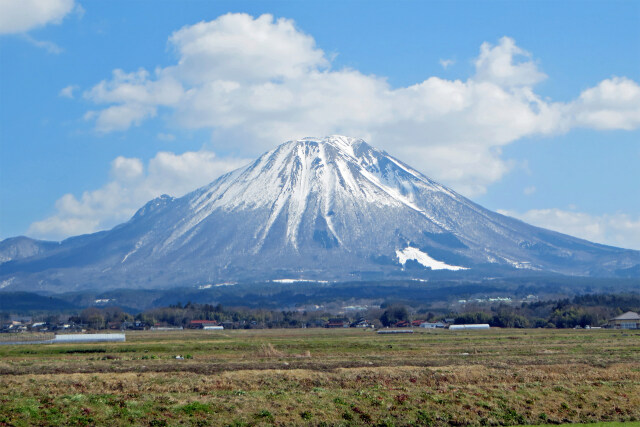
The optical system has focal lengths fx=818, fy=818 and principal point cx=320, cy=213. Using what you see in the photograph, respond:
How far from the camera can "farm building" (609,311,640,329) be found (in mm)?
110750

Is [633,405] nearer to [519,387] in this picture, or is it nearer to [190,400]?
[519,387]

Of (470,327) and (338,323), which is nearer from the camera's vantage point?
(470,327)

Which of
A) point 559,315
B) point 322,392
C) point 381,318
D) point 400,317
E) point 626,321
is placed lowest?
point 322,392

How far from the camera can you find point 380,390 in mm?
33594

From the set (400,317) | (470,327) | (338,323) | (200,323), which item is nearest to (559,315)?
(470,327)

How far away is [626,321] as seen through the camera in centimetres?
11312

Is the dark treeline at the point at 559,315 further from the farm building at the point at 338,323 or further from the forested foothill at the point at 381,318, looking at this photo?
the farm building at the point at 338,323

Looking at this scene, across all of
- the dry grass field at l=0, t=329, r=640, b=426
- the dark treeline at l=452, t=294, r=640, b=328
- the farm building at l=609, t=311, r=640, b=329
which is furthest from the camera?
the dark treeline at l=452, t=294, r=640, b=328

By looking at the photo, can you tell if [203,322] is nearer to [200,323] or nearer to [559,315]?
[200,323]

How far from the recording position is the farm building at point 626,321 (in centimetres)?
11075

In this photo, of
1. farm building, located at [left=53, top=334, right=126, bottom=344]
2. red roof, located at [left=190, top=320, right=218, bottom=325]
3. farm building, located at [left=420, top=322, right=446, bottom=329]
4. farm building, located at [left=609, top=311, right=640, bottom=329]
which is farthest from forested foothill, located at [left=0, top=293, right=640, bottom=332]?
farm building, located at [left=53, top=334, right=126, bottom=344]

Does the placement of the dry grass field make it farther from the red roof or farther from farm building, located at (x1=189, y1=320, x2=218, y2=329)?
the red roof

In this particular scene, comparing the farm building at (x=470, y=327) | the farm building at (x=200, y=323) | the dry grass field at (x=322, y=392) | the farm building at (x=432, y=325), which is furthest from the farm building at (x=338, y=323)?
the dry grass field at (x=322, y=392)

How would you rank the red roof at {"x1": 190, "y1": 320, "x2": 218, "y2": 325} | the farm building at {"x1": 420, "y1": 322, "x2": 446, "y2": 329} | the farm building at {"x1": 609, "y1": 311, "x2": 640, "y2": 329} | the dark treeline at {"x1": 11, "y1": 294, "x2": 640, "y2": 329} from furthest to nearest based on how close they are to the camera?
1. the red roof at {"x1": 190, "y1": 320, "x2": 218, "y2": 325}
2. the farm building at {"x1": 420, "y1": 322, "x2": 446, "y2": 329}
3. the dark treeline at {"x1": 11, "y1": 294, "x2": 640, "y2": 329}
4. the farm building at {"x1": 609, "y1": 311, "x2": 640, "y2": 329}
